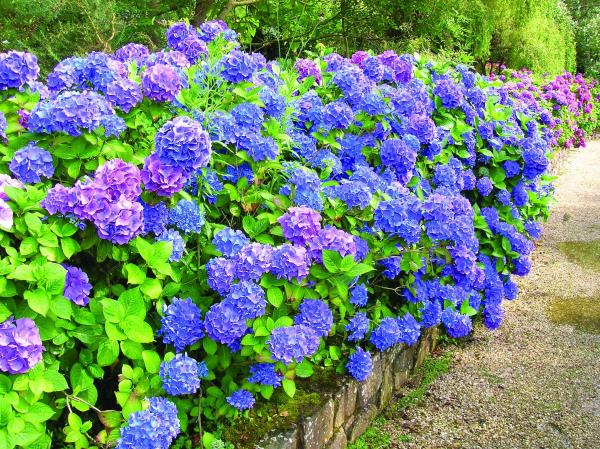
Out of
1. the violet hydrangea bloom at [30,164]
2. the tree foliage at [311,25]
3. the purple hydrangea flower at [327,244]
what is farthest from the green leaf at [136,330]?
the tree foliage at [311,25]

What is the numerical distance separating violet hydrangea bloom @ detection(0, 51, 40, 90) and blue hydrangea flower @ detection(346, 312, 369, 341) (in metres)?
1.51

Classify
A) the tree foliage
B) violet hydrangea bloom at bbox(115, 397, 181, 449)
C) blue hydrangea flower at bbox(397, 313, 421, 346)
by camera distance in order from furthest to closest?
the tree foliage → blue hydrangea flower at bbox(397, 313, 421, 346) → violet hydrangea bloom at bbox(115, 397, 181, 449)

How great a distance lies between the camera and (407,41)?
7812 millimetres

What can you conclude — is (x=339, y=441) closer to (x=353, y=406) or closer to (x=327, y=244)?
(x=353, y=406)

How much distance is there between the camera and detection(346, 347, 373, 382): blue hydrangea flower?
243 cm

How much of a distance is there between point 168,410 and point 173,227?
635 mm

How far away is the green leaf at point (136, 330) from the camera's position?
67.1 inches

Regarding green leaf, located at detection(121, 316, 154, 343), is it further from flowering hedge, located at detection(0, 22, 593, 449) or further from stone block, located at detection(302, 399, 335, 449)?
stone block, located at detection(302, 399, 335, 449)

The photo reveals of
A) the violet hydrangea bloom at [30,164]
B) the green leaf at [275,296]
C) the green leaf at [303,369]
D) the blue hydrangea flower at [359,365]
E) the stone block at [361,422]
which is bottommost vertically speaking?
the stone block at [361,422]

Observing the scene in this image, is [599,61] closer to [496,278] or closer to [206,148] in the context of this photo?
[496,278]

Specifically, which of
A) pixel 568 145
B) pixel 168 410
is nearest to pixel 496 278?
pixel 168 410

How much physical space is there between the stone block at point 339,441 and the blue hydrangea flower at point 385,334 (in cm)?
39

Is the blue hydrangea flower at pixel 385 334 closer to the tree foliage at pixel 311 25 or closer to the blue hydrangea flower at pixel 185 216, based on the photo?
the blue hydrangea flower at pixel 185 216

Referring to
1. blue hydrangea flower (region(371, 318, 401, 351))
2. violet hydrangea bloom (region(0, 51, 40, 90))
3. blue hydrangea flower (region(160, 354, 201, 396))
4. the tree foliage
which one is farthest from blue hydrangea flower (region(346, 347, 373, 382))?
the tree foliage
